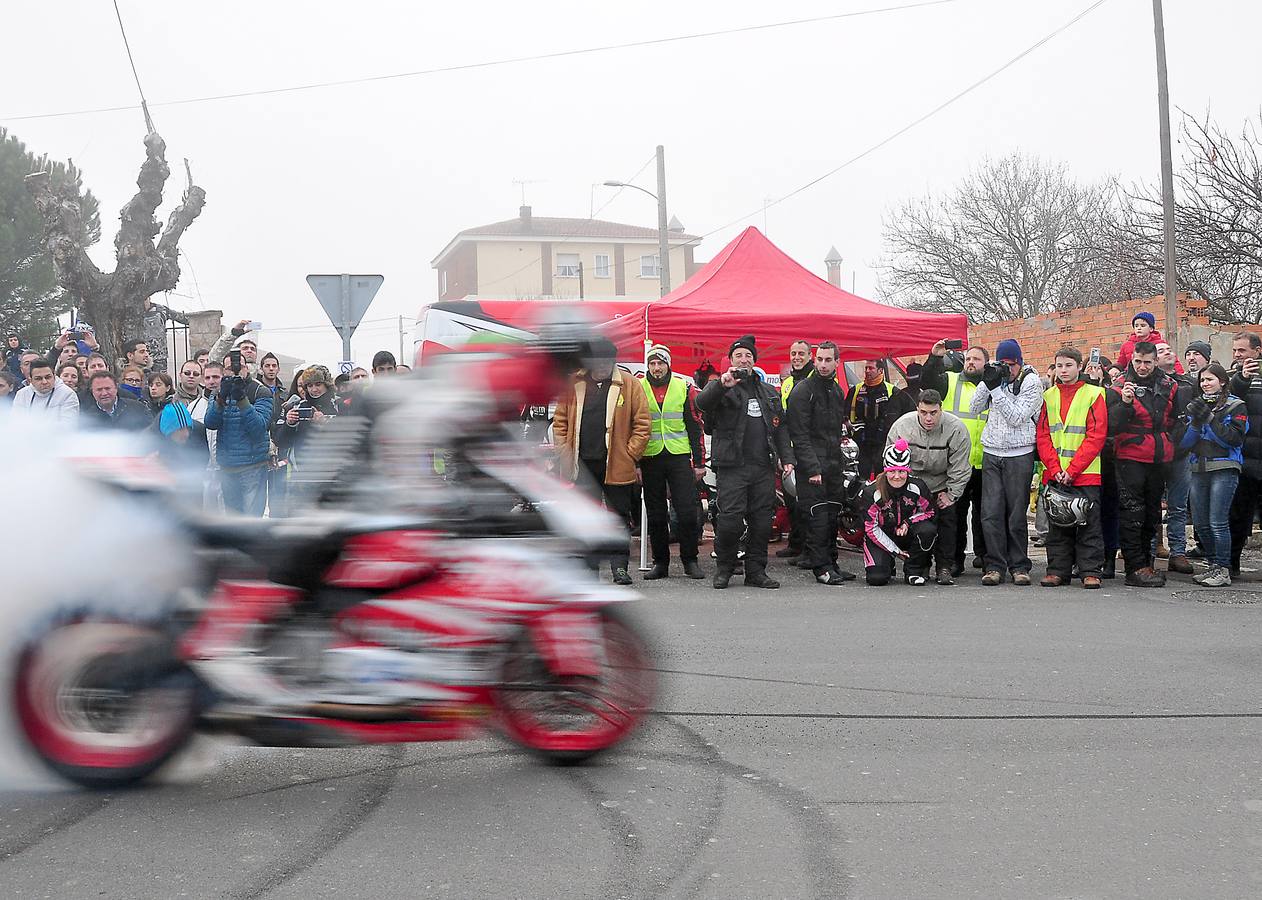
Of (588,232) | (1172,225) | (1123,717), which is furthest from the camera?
(588,232)

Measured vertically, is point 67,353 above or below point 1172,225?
Result: below

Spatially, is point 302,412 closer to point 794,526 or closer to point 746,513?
point 746,513

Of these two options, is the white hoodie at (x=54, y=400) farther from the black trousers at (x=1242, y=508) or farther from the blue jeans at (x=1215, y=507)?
the black trousers at (x=1242, y=508)

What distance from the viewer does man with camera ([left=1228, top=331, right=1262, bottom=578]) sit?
1034 cm

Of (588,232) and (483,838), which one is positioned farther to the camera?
(588,232)

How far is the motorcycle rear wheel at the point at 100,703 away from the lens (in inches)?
171

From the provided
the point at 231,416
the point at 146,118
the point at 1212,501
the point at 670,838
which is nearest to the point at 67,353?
the point at 231,416

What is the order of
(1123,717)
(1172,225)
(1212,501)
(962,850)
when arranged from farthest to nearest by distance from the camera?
(1172,225) < (1212,501) < (1123,717) < (962,850)

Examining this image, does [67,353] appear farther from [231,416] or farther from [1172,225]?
[1172,225]

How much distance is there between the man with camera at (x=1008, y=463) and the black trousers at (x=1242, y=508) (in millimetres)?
1681

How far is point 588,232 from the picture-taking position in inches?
3142

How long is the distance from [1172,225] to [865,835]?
701 inches

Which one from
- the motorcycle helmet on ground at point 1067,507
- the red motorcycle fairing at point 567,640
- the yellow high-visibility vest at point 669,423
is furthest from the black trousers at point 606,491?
the red motorcycle fairing at point 567,640

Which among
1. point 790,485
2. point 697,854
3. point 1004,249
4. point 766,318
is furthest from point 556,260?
point 697,854
